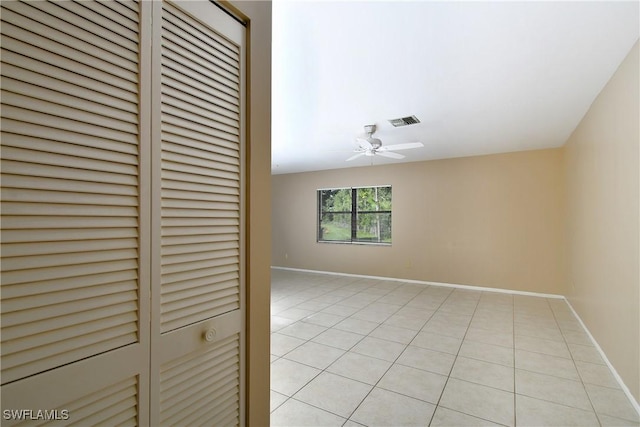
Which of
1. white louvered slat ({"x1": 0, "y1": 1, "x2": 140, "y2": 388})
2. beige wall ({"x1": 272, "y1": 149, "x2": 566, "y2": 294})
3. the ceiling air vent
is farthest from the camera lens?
beige wall ({"x1": 272, "y1": 149, "x2": 566, "y2": 294})

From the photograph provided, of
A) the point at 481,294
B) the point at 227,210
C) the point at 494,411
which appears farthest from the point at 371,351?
the point at 481,294

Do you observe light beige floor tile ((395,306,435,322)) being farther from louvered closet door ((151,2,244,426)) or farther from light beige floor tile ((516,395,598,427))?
louvered closet door ((151,2,244,426))

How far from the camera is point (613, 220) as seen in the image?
244 centimetres

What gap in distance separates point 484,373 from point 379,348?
2.99 feet

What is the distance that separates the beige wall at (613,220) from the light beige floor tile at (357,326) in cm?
212

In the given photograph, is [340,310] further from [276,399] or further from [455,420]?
[455,420]

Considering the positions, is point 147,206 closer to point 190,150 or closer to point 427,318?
point 190,150

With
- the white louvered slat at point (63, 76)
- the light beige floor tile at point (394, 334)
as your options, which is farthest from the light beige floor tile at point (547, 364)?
the white louvered slat at point (63, 76)

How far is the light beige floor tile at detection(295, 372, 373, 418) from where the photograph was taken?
2045mm

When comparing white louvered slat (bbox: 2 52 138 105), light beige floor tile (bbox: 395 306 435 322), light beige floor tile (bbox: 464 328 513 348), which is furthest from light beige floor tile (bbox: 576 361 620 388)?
white louvered slat (bbox: 2 52 138 105)

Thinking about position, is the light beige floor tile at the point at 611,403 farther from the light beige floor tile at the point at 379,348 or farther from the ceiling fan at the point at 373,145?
the ceiling fan at the point at 373,145

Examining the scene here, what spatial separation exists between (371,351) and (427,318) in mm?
1323

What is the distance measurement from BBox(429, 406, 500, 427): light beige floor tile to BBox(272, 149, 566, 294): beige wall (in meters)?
3.99

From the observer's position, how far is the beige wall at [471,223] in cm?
497
